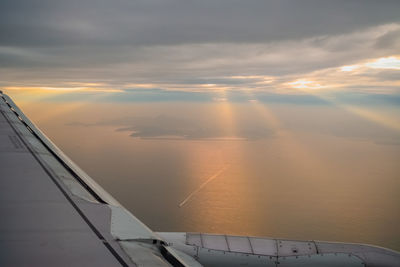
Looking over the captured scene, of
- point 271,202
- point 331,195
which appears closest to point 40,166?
point 271,202

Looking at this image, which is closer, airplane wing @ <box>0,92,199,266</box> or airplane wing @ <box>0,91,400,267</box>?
airplane wing @ <box>0,92,199,266</box>

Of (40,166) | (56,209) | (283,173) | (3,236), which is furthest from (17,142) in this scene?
(283,173)

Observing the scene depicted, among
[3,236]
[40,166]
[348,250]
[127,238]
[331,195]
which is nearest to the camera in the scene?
[3,236]

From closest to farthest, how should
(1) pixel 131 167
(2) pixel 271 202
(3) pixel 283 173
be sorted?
(2) pixel 271 202, (3) pixel 283 173, (1) pixel 131 167

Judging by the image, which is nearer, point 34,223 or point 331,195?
point 34,223

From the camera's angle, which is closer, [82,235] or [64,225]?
[82,235]

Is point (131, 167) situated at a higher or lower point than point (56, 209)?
higher

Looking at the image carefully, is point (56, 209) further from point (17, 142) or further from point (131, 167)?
point (131, 167)

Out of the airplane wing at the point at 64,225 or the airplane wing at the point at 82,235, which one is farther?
the airplane wing at the point at 82,235
